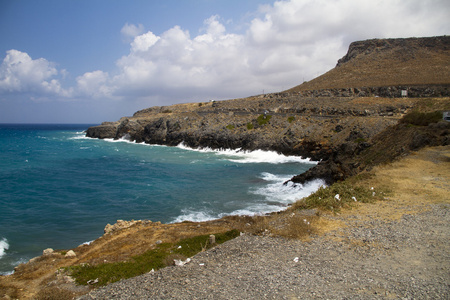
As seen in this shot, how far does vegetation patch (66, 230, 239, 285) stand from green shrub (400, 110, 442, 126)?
23838 mm

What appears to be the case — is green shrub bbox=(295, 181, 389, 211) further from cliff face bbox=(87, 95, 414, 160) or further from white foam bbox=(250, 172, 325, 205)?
cliff face bbox=(87, 95, 414, 160)

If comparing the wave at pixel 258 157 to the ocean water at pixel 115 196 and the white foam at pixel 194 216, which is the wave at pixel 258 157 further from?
the white foam at pixel 194 216

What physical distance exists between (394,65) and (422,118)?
170 ft

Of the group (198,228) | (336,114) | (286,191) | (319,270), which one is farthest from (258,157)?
(319,270)

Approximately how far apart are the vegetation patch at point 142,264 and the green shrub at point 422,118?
23838mm

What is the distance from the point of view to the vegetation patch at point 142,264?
798cm

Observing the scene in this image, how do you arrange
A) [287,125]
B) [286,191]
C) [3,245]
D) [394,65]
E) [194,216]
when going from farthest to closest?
1. [394,65]
2. [287,125]
3. [286,191]
4. [194,216]
5. [3,245]

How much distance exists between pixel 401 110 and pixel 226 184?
34449mm

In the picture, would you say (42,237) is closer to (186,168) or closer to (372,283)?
(372,283)

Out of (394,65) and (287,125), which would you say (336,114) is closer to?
(287,125)

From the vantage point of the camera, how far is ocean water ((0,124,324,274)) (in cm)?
1620

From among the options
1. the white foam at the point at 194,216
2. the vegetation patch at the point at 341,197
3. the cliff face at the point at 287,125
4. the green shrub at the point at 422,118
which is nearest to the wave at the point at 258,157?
the cliff face at the point at 287,125

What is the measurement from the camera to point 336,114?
49094mm

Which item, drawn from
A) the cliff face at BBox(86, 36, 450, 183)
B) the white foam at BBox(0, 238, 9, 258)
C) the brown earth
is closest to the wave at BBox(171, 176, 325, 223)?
the cliff face at BBox(86, 36, 450, 183)
